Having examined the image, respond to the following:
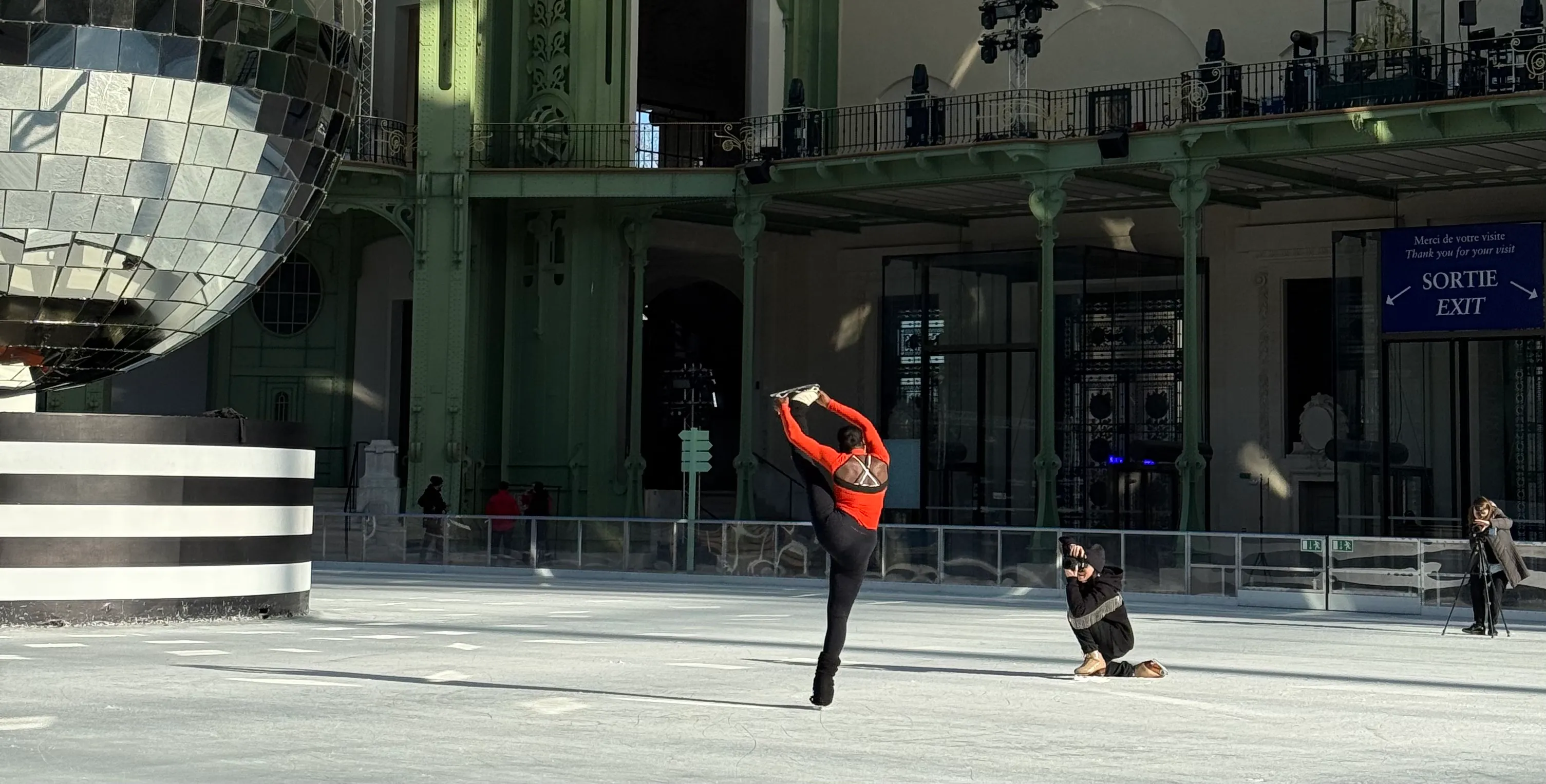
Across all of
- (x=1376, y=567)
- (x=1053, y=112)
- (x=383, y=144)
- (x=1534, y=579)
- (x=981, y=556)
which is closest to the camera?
Result: (x=1534, y=579)

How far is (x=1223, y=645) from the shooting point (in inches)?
614

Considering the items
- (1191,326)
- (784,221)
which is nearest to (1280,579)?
(1191,326)

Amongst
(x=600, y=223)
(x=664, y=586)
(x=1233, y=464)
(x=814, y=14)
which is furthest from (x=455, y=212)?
(x=1233, y=464)

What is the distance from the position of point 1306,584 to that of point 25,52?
600 inches

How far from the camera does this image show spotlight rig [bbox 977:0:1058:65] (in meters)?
29.5

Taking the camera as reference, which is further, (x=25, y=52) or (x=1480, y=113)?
(x=1480, y=113)

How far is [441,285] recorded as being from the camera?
33.4 m

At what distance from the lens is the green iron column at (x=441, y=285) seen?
3319 cm

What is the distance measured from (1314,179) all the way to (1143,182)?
2.63 m

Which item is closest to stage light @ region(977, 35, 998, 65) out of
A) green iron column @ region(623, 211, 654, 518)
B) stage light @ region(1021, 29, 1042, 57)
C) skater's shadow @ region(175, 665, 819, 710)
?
stage light @ region(1021, 29, 1042, 57)

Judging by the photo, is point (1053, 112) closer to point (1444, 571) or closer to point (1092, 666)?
point (1444, 571)

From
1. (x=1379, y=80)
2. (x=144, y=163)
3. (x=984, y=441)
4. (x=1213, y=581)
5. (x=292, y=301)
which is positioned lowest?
(x=1213, y=581)

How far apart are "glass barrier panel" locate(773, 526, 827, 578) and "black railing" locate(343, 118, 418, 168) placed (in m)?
11.4

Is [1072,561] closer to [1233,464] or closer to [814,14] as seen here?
[1233,464]
